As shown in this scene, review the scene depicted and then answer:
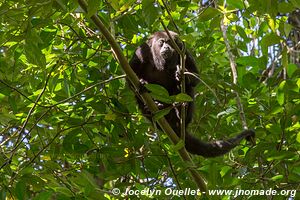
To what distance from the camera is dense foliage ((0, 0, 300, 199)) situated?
9.23ft

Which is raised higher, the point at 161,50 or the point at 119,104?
the point at 161,50

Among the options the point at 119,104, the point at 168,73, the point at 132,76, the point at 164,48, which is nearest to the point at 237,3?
the point at 132,76

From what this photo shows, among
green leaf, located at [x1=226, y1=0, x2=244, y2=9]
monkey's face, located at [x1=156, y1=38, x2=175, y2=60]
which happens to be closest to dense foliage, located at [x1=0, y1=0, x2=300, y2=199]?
green leaf, located at [x1=226, y1=0, x2=244, y2=9]

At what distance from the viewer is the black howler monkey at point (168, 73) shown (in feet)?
12.7

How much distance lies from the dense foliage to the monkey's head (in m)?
0.25

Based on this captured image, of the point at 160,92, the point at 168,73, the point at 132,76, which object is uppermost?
the point at 132,76

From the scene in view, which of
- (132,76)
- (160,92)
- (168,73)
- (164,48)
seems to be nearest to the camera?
(160,92)

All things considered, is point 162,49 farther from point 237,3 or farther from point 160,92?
point 160,92

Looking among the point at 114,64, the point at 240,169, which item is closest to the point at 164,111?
the point at 240,169

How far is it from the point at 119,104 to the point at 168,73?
1.03m

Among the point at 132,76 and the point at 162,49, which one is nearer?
the point at 132,76

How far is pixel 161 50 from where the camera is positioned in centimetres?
430

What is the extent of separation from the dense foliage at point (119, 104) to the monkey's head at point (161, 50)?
0.81 feet

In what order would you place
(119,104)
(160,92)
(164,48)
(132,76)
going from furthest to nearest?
(164,48), (119,104), (132,76), (160,92)
